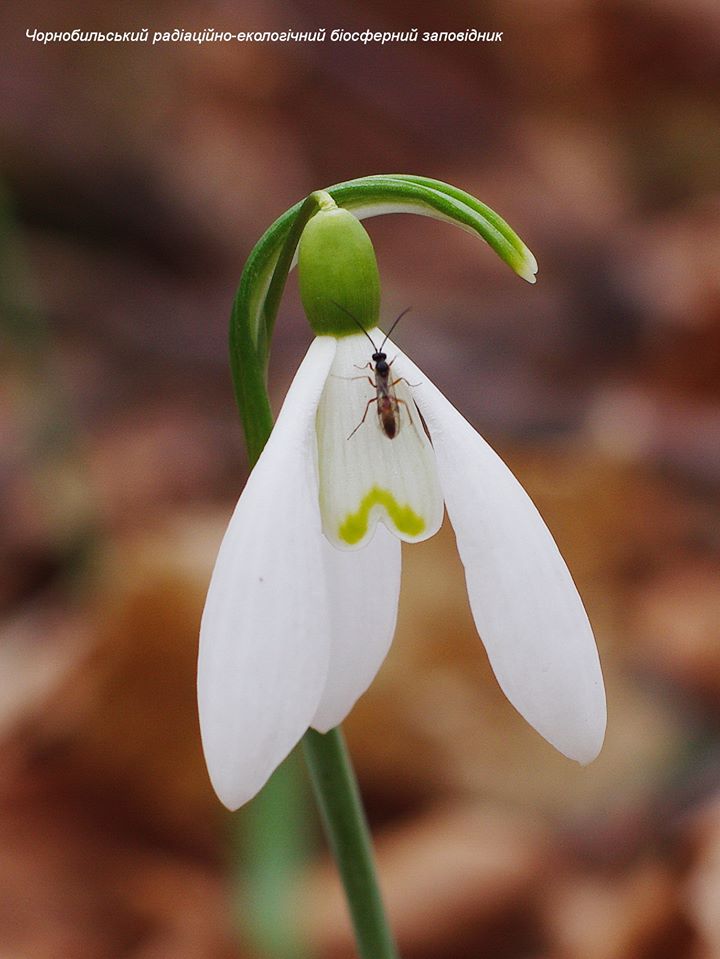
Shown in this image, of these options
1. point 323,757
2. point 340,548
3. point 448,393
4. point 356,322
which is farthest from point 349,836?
point 448,393

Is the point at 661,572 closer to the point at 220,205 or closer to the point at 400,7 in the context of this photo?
the point at 220,205

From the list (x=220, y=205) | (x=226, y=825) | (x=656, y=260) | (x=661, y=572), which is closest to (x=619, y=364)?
(x=656, y=260)

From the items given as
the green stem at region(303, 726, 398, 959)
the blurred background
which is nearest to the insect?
the green stem at region(303, 726, 398, 959)

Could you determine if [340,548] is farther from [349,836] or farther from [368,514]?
[349,836]

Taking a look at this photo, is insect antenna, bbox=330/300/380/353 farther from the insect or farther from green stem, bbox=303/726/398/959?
green stem, bbox=303/726/398/959

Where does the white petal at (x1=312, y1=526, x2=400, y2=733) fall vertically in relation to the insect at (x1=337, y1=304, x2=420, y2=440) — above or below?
below

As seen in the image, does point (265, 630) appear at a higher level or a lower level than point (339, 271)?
lower

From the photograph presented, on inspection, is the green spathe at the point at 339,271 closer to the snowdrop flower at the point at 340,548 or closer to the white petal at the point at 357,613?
A: the snowdrop flower at the point at 340,548
